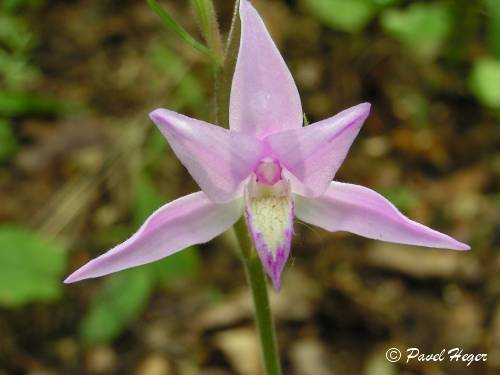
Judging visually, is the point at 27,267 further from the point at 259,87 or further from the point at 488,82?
the point at 488,82

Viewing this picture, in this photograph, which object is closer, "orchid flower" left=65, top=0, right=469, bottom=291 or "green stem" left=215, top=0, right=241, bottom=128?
"orchid flower" left=65, top=0, right=469, bottom=291

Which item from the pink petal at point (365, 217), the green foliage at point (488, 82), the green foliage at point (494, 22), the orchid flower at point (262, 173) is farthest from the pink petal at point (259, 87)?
the green foliage at point (488, 82)

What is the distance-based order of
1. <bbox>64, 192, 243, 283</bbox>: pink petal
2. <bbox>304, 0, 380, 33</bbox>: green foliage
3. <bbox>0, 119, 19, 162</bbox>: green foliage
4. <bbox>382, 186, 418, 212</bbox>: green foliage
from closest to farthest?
1. <bbox>64, 192, 243, 283</bbox>: pink petal
2. <bbox>382, 186, 418, 212</bbox>: green foliage
3. <bbox>304, 0, 380, 33</bbox>: green foliage
4. <bbox>0, 119, 19, 162</bbox>: green foliage

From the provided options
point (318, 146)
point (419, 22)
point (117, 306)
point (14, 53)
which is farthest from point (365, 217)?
point (14, 53)

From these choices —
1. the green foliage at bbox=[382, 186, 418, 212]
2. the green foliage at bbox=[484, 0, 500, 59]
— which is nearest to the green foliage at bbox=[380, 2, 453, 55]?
the green foliage at bbox=[382, 186, 418, 212]

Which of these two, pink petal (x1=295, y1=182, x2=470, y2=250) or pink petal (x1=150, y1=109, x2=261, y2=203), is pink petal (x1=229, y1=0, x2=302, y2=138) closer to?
pink petal (x1=150, y1=109, x2=261, y2=203)

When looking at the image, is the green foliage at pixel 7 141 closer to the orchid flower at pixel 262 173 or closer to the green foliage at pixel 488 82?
the green foliage at pixel 488 82
